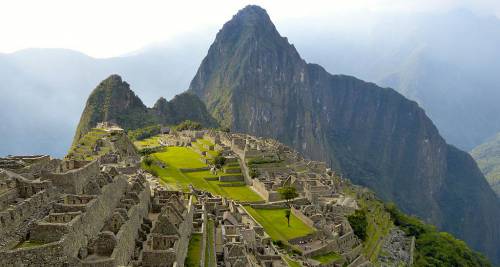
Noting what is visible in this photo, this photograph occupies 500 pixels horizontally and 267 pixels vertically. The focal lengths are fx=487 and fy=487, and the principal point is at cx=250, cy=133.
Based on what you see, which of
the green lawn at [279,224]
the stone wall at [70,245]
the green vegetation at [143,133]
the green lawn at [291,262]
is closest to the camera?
the stone wall at [70,245]

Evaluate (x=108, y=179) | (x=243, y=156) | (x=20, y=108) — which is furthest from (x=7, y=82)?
(x=108, y=179)

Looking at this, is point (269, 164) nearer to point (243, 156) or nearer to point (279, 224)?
point (243, 156)

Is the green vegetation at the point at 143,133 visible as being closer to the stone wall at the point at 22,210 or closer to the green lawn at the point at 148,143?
the green lawn at the point at 148,143

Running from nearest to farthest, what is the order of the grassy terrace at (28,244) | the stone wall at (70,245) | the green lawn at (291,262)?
the stone wall at (70,245), the grassy terrace at (28,244), the green lawn at (291,262)

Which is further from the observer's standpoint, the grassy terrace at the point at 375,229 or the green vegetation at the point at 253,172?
the green vegetation at the point at 253,172

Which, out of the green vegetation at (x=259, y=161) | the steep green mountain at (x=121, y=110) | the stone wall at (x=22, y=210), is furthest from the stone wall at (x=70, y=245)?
the steep green mountain at (x=121, y=110)

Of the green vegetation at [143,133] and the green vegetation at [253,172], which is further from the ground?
the green vegetation at [143,133]

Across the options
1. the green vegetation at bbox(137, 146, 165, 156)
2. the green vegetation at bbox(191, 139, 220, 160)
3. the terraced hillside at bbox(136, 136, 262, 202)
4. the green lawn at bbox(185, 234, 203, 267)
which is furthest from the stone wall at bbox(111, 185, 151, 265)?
the green vegetation at bbox(137, 146, 165, 156)

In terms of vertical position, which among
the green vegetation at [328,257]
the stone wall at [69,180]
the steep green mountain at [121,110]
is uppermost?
the steep green mountain at [121,110]
